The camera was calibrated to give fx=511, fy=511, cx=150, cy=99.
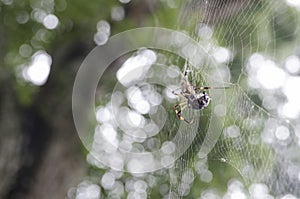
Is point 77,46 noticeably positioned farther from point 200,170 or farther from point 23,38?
point 200,170

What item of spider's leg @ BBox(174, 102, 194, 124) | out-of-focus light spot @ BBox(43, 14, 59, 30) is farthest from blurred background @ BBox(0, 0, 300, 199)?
spider's leg @ BBox(174, 102, 194, 124)

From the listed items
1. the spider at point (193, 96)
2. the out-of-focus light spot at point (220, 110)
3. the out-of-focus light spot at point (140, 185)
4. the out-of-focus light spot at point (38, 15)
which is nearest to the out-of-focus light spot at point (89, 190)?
the out-of-focus light spot at point (140, 185)

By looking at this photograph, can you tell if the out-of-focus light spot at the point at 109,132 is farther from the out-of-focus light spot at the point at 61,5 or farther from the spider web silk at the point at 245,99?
the out-of-focus light spot at the point at 61,5

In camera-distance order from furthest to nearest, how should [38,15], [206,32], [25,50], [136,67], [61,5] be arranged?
[25,50]
[38,15]
[61,5]
[136,67]
[206,32]

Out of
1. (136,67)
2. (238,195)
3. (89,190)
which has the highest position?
(136,67)

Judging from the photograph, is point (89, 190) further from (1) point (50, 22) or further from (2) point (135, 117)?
(1) point (50, 22)

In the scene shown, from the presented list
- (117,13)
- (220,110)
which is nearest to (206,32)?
(220,110)

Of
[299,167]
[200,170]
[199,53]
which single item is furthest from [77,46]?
[199,53]
